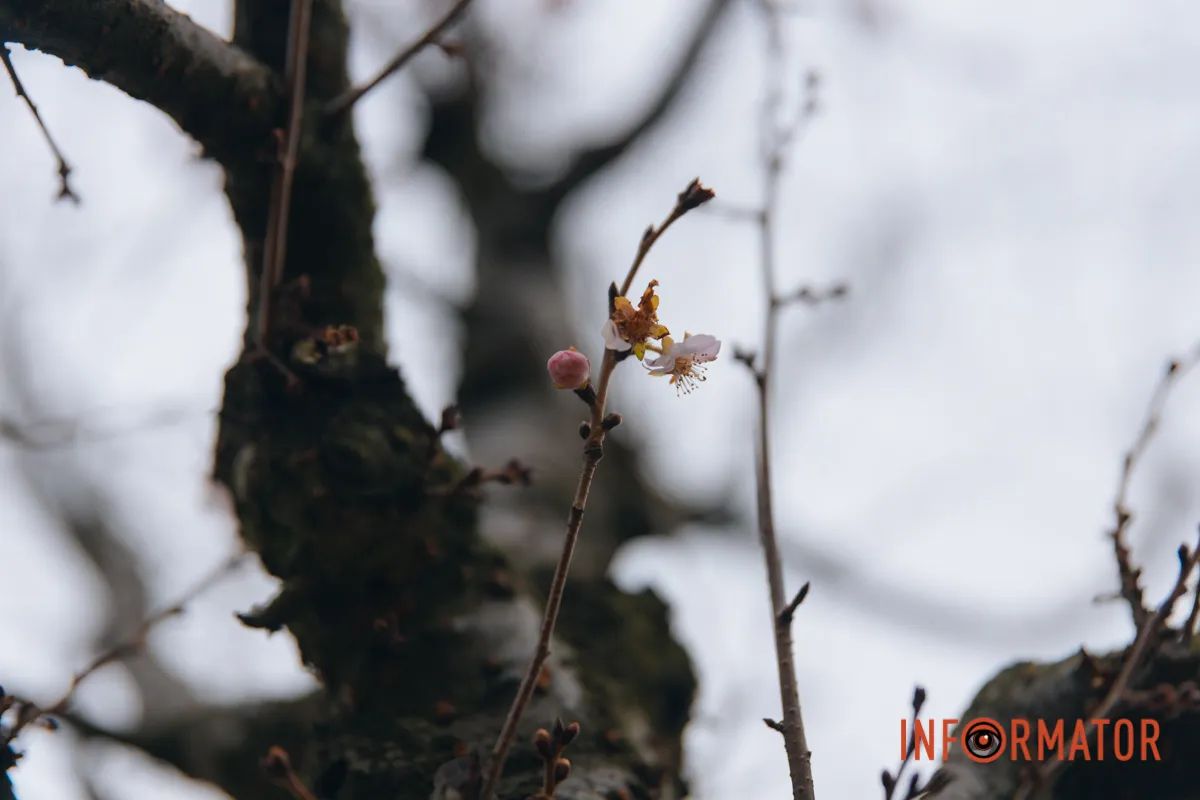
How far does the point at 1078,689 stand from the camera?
1359 mm

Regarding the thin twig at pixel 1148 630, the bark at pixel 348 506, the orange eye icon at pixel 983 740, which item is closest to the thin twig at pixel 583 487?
the bark at pixel 348 506

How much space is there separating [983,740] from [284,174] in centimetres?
122

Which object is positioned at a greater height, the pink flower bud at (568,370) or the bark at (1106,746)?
the bark at (1106,746)

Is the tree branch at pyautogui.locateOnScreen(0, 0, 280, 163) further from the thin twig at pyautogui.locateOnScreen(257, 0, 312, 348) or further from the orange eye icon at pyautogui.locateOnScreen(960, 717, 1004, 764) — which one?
the orange eye icon at pyautogui.locateOnScreen(960, 717, 1004, 764)

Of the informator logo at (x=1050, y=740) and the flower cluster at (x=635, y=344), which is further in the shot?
the informator logo at (x=1050, y=740)

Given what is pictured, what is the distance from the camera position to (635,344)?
2.78 feet

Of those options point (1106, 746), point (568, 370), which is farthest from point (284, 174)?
point (1106, 746)

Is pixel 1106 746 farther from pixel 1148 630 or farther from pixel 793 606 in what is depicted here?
pixel 793 606

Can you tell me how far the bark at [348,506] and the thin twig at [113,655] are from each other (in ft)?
0.77

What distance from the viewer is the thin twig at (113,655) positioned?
46.2 inches

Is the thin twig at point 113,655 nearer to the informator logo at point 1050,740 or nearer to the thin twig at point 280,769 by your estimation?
the thin twig at point 280,769

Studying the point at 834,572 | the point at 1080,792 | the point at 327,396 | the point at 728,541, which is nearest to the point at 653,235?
the point at 327,396

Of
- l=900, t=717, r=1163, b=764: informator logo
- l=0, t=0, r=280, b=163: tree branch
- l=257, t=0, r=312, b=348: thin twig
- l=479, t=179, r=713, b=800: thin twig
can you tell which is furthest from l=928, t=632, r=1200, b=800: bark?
l=0, t=0, r=280, b=163: tree branch

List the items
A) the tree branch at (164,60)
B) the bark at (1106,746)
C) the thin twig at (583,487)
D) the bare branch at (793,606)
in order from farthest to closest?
the bark at (1106,746), the tree branch at (164,60), the bare branch at (793,606), the thin twig at (583,487)
